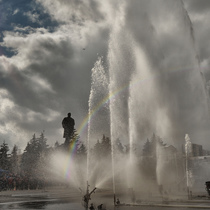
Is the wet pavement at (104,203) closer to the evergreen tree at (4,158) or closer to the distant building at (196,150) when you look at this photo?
the evergreen tree at (4,158)

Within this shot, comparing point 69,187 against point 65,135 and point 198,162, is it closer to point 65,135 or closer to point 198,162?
point 65,135

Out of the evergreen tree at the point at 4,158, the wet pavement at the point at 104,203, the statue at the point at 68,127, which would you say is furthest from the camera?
the evergreen tree at the point at 4,158

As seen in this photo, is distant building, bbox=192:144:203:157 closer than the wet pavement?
No

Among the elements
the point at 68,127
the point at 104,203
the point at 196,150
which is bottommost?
the point at 104,203

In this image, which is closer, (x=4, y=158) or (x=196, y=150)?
(x=4, y=158)

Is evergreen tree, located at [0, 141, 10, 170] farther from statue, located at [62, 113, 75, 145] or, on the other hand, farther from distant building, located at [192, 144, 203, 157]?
distant building, located at [192, 144, 203, 157]

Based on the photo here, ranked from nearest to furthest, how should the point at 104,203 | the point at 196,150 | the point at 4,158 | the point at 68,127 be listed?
the point at 104,203
the point at 68,127
the point at 4,158
the point at 196,150

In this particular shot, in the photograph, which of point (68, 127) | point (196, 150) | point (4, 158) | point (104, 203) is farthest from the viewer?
point (196, 150)

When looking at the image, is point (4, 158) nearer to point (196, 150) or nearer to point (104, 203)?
point (104, 203)

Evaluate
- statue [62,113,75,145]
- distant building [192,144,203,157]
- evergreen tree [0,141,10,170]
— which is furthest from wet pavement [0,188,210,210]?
distant building [192,144,203,157]

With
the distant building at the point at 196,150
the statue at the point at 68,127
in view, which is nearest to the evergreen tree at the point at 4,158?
the statue at the point at 68,127

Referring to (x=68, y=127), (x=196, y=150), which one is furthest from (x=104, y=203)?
(x=196, y=150)

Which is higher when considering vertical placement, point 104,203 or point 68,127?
point 68,127

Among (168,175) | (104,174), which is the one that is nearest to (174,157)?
(168,175)
